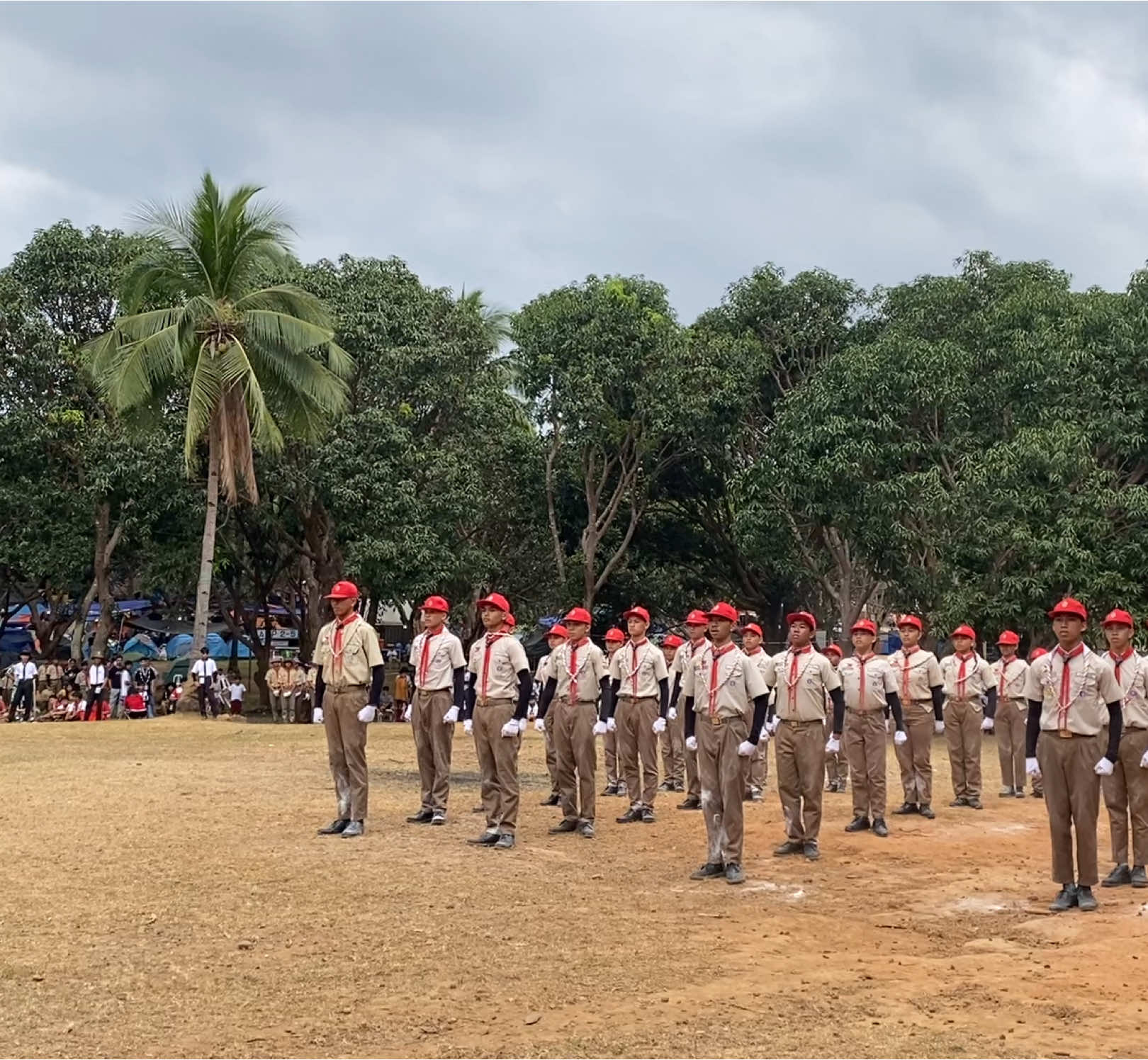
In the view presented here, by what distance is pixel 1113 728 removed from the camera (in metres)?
9.45

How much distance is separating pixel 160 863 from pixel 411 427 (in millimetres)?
22617

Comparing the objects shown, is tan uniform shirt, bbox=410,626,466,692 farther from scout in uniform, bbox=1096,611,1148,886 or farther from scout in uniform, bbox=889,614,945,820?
scout in uniform, bbox=1096,611,1148,886

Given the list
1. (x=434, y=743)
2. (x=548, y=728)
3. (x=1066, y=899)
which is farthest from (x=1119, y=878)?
(x=434, y=743)

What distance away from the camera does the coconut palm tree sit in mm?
25453

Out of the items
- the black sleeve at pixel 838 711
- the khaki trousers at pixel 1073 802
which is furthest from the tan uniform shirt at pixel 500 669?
the khaki trousers at pixel 1073 802

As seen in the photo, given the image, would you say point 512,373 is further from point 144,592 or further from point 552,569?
point 144,592

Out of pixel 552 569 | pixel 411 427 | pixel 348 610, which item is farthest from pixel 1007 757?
pixel 552 569

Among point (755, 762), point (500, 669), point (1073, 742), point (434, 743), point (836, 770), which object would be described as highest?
point (500, 669)

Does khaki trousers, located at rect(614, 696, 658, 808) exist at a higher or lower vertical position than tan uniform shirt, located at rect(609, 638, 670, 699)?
lower

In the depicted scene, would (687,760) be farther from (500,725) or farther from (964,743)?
(500,725)

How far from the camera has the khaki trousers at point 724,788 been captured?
10227 millimetres

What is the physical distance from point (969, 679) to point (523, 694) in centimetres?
721

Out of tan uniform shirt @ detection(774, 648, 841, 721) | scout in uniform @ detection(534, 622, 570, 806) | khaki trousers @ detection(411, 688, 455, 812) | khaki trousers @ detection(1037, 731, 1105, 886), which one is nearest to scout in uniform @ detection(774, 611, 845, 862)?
tan uniform shirt @ detection(774, 648, 841, 721)

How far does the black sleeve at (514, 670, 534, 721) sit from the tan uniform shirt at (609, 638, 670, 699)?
2.74 metres
